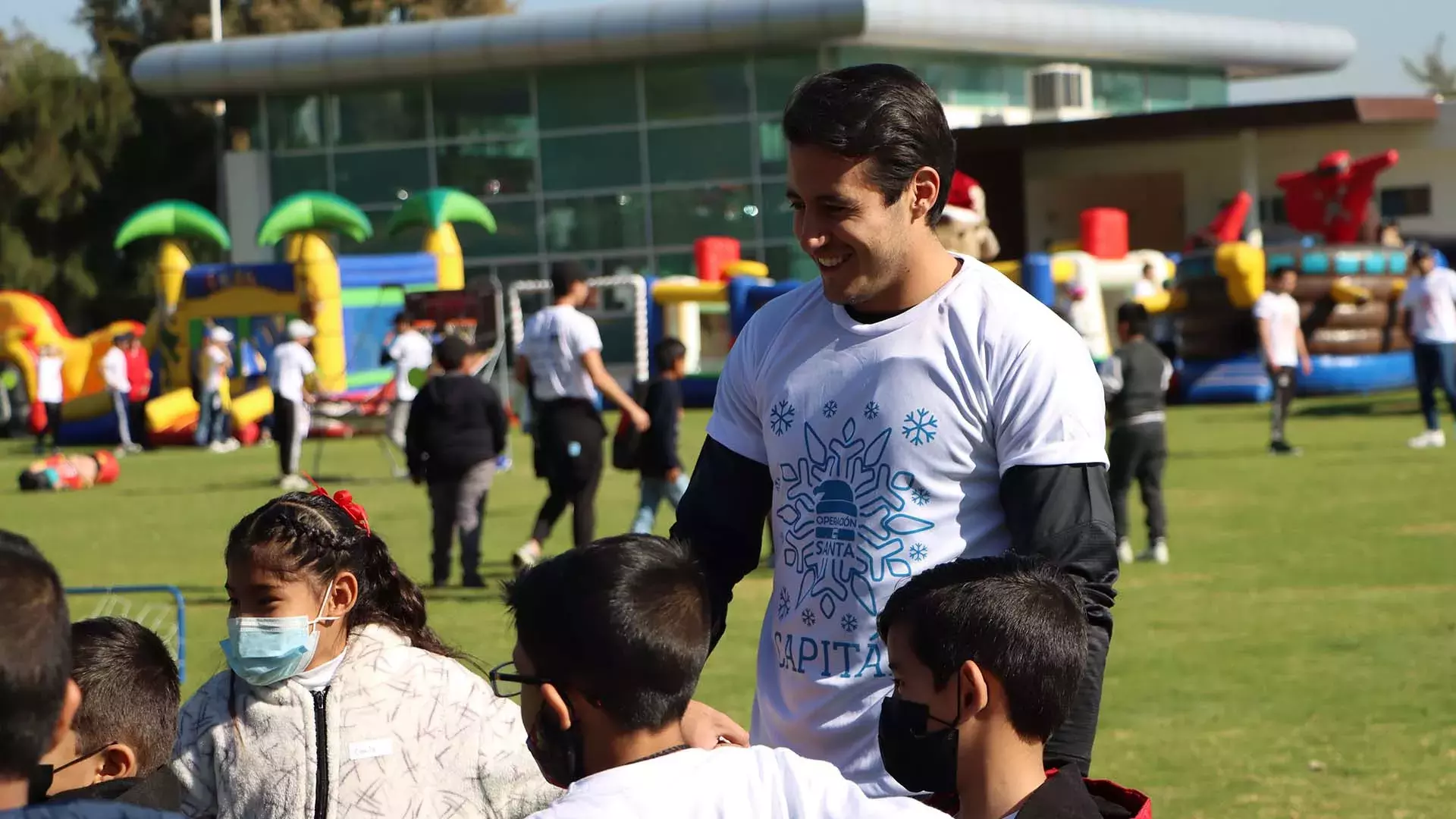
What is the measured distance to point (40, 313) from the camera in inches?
1179

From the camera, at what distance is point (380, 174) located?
129 feet

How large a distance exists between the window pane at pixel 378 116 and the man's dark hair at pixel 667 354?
90.3 feet

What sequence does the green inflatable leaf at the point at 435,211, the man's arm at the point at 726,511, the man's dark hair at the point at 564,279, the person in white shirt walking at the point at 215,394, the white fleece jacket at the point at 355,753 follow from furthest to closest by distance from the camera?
the green inflatable leaf at the point at 435,211
the person in white shirt walking at the point at 215,394
the man's dark hair at the point at 564,279
the white fleece jacket at the point at 355,753
the man's arm at the point at 726,511

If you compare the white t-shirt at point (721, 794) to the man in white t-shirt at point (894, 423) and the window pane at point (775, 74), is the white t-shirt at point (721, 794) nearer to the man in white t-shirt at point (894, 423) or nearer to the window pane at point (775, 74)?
the man in white t-shirt at point (894, 423)

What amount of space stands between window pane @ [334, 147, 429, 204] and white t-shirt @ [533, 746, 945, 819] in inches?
1465

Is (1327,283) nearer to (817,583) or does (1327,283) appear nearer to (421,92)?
(421,92)

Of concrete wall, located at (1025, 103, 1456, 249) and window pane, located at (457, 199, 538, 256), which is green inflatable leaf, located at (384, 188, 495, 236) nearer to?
window pane, located at (457, 199, 538, 256)

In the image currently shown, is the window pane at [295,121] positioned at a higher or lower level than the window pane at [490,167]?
higher

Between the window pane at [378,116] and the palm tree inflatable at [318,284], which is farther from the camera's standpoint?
the window pane at [378,116]

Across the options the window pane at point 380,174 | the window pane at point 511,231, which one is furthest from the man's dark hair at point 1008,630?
the window pane at point 380,174

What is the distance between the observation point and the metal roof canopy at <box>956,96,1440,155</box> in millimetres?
33156

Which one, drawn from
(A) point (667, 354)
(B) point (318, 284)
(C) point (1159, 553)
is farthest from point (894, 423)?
(B) point (318, 284)

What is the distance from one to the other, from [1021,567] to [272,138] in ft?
129

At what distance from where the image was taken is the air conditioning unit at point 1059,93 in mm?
38375
